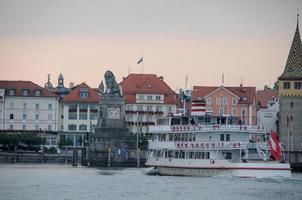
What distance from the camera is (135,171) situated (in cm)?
12344

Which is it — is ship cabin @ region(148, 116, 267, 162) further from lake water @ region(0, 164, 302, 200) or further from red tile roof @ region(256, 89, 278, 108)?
red tile roof @ region(256, 89, 278, 108)

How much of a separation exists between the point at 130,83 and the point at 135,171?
55.7 m

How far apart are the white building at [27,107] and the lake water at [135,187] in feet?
204

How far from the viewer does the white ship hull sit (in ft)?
334

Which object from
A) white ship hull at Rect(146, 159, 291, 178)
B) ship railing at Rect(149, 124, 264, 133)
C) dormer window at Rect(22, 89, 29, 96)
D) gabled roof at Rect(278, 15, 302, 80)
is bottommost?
white ship hull at Rect(146, 159, 291, 178)

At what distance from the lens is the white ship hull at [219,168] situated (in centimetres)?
10194

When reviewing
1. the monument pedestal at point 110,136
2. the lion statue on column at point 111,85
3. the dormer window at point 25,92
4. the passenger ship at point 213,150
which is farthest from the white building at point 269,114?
the passenger ship at point 213,150

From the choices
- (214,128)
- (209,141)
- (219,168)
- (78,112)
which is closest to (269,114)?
(78,112)

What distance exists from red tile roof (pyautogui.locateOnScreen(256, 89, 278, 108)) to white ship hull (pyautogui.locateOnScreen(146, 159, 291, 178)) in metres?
74.3

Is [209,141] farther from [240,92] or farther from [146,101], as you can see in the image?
[146,101]

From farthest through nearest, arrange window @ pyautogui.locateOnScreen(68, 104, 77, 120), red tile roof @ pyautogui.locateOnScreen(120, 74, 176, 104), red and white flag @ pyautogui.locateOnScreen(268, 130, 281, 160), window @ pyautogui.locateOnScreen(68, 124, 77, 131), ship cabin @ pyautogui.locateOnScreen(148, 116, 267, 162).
A: 1. window @ pyautogui.locateOnScreen(68, 124, 77, 131)
2. red tile roof @ pyautogui.locateOnScreen(120, 74, 176, 104)
3. window @ pyautogui.locateOnScreen(68, 104, 77, 120)
4. ship cabin @ pyautogui.locateOnScreen(148, 116, 267, 162)
5. red and white flag @ pyautogui.locateOnScreen(268, 130, 281, 160)

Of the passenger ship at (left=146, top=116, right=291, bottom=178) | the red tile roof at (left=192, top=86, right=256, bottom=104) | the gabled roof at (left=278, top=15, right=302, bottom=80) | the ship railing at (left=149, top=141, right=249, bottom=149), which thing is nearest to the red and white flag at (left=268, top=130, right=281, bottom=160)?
the passenger ship at (left=146, top=116, right=291, bottom=178)

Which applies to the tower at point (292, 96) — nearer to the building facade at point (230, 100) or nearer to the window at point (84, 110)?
the building facade at point (230, 100)

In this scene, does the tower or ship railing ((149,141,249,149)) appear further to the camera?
the tower
